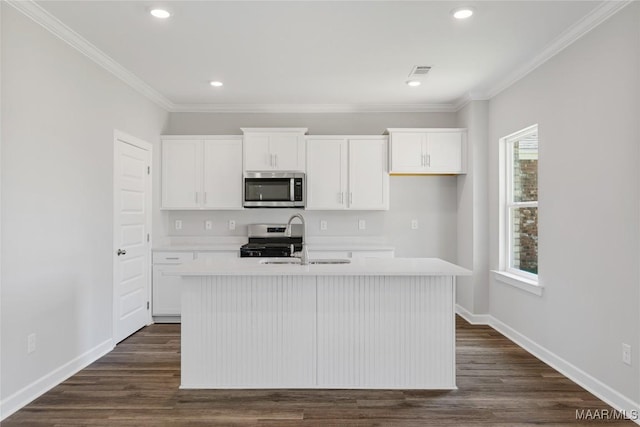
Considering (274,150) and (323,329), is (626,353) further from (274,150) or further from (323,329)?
(274,150)

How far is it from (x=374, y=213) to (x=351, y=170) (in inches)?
27.4

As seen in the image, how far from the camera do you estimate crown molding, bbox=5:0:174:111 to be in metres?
2.66

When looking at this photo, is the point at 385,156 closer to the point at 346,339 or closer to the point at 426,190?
the point at 426,190

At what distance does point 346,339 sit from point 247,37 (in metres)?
2.34

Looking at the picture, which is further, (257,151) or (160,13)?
(257,151)

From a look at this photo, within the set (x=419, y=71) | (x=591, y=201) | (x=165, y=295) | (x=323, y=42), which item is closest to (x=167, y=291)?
(x=165, y=295)

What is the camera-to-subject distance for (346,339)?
2.86 m

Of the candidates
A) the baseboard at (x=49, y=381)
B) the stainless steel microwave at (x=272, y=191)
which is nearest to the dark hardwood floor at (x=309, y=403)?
the baseboard at (x=49, y=381)

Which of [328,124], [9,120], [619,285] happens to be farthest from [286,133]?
[619,285]

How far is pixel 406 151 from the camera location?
4859 millimetres

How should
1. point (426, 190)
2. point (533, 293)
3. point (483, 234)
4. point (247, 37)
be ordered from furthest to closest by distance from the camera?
point (426, 190)
point (483, 234)
point (533, 293)
point (247, 37)

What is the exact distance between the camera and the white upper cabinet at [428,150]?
4.86 meters

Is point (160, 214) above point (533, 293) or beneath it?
above

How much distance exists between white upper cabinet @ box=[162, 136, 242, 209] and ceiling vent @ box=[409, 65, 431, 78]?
2121 millimetres
